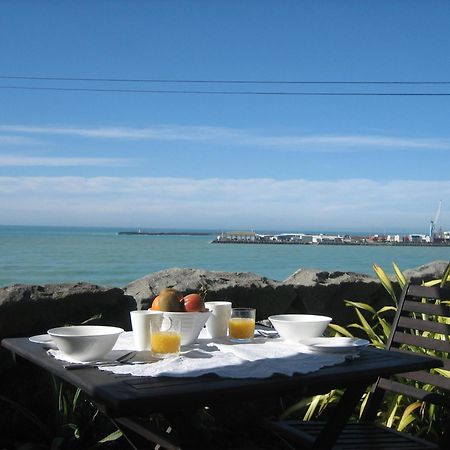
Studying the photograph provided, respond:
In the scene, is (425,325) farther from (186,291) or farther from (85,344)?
(85,344)

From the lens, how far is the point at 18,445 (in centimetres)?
322

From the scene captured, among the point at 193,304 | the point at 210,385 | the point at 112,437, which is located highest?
the point at 193,304

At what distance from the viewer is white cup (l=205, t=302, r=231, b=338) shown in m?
2.52

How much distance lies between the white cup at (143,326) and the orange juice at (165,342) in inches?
2.3

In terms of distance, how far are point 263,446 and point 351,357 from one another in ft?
5.39

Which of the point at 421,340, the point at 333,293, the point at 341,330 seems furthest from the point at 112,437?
the point at 333,293

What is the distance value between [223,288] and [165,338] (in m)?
1.70

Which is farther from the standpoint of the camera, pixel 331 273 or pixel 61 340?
pixel 331 273

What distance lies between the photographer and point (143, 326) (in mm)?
2248

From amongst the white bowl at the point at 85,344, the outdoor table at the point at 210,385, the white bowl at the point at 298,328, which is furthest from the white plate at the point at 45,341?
the white bowl at the point at 298,328

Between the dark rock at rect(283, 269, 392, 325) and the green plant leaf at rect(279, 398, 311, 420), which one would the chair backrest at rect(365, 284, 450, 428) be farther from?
the dark rock at rect(283, 269, 392, 325)

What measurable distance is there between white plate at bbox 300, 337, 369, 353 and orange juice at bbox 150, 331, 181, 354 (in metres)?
0.45

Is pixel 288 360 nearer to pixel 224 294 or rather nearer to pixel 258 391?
pixel 258 391

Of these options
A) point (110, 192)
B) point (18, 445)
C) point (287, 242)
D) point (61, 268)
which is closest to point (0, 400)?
→ point (18, 445)
